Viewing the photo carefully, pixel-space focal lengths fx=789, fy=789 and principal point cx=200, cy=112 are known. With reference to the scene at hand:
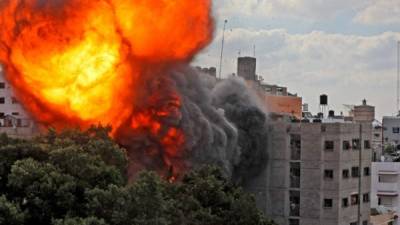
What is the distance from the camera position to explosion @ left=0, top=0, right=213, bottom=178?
46.4 meters

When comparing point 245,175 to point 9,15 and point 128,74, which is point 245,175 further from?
point 9,15

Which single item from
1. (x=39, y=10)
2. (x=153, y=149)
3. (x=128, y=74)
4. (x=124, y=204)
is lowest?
(x=124, y=204)

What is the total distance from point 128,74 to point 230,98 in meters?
14.1

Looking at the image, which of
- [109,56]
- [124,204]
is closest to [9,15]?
[109,56]

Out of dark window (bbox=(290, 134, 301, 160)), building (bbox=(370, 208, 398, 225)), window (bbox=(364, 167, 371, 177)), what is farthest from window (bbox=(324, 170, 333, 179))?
building (bbox=(370, 208, 398, 225))

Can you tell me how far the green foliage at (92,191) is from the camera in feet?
99.6

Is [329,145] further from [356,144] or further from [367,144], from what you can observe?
[367,144]

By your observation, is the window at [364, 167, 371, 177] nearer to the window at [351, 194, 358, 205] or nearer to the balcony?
the window at [351, 194, 358, 205]

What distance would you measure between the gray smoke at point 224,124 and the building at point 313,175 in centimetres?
134

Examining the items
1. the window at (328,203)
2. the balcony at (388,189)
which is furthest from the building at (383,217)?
the window at (328,203)

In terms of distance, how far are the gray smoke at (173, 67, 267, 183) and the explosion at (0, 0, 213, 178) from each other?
1493 mm

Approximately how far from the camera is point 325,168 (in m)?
56.8

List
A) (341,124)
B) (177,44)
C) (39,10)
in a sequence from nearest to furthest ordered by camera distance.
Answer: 1. (39,10)
2. (177,44)
3. (341,124)

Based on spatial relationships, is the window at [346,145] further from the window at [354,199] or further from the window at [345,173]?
the window at [354,199]
